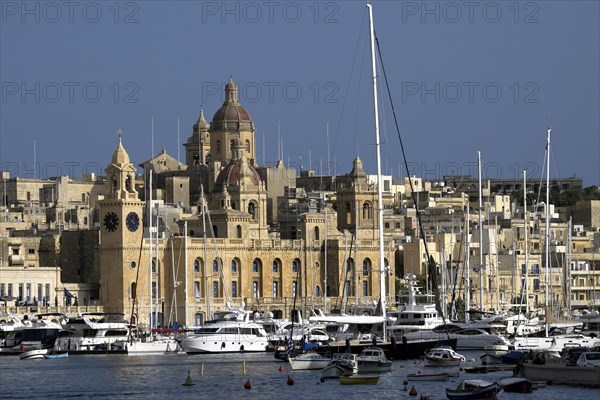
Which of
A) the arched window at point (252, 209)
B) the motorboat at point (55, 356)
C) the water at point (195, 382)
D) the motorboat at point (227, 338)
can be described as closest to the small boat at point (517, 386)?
the water at point (195, 382)

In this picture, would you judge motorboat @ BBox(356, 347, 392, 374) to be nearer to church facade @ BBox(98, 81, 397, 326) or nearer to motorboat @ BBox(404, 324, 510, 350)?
motorboat @ BBox(404, 324, 510, 350)

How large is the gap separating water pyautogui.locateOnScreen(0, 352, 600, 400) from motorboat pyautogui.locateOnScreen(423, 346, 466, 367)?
846mm

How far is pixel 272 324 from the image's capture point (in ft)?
382

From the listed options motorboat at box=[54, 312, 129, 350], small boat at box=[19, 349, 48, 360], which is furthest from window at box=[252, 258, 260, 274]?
small boat at box=[19, 349, 48, 360]

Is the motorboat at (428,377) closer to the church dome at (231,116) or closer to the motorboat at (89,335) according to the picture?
the motorboat at (89,335)

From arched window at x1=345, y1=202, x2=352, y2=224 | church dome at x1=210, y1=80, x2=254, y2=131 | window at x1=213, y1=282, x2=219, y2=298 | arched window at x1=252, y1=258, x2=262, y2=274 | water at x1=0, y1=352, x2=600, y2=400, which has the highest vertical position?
church dome at x1=210, y1=80, x2=254, y2=131

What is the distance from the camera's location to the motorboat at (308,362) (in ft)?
303

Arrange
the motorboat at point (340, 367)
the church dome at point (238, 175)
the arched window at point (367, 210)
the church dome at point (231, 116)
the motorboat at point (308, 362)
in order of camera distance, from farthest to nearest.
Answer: the church dome at point (231, 116), the arched window at point (367, 210), the church dome at point (238, 175), the motorboat at point (308, 362), the motorboat at point (340, 367)

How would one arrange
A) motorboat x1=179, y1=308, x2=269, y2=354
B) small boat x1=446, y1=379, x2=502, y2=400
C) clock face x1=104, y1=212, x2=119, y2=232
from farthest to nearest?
clock face x1=104, y1=212, x2=119, y2=232, motorboat x1=179, y1=308, x2=269, y2=354, small boat x1=446, y1=379, x2=502, y2=400

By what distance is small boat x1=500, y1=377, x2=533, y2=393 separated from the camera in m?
78.4

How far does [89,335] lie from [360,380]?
32519 millimetres

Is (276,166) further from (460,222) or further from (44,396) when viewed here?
(44,396)

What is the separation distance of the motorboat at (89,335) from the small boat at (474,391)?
39.5 meters

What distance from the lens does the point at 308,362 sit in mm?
92438
